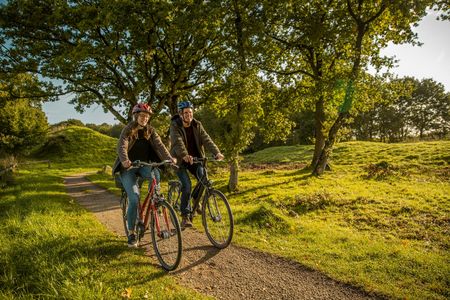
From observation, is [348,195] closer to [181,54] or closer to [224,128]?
[224,128]

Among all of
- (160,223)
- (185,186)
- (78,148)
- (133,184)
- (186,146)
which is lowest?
(160,223)

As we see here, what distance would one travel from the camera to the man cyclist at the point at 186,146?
22.8ft

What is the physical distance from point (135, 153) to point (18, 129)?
34.1 metres

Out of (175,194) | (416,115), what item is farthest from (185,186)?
(416,115)

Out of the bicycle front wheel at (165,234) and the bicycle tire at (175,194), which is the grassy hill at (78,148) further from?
the bicycle front wheel at (165,234)

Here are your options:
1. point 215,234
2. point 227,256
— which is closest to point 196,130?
point 215,234

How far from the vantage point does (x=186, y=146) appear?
7.32m

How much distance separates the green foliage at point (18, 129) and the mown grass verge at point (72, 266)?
29.2 metres

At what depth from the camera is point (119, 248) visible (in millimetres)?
6422

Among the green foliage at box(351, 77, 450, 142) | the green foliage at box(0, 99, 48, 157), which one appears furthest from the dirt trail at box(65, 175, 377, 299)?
the green foliage at box(351, 77, 450, 142)

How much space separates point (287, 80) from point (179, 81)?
910cm

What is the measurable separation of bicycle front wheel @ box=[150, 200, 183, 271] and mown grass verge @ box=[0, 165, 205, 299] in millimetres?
246

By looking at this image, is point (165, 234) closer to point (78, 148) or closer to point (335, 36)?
point (335, 36)

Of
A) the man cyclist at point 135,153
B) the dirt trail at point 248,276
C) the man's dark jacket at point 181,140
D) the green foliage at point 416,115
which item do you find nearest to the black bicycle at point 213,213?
the dirt trail at point 248,276
